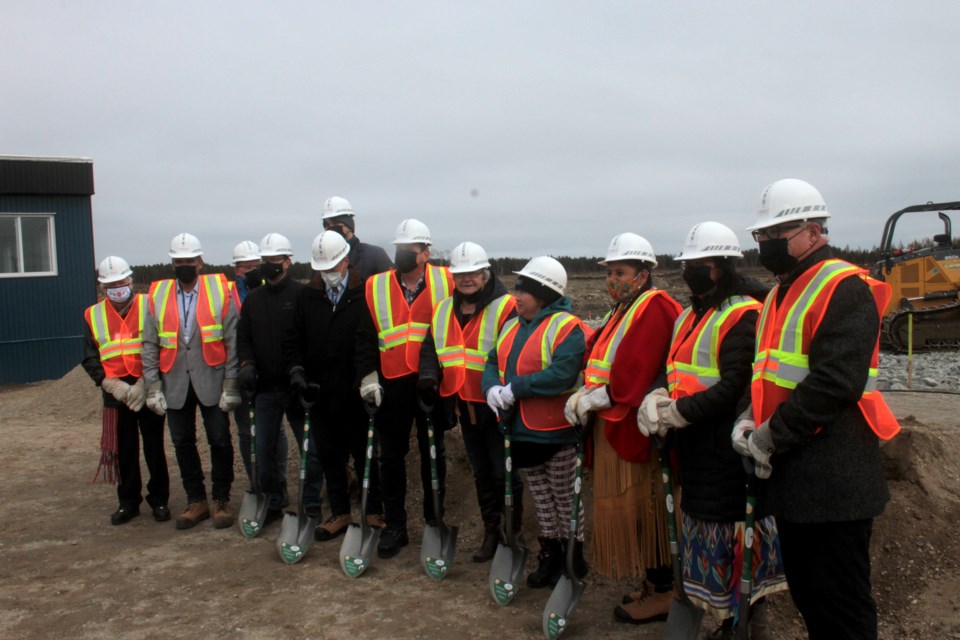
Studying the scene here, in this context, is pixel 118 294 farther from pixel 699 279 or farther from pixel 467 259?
pixel 699 279

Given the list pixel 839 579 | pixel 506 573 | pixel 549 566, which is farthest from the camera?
pixel 549 566

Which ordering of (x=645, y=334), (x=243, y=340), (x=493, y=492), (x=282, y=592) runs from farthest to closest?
(x=243, y=340) < (x=493, y=492) < (x=282, y=592) < (x=645, y=334)

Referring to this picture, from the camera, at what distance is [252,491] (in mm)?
6340

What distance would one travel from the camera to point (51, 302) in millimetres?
17109

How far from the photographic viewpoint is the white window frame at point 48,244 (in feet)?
54.6

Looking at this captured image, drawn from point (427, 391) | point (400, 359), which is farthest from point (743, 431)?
point (400, 359)

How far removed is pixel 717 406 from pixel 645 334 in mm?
678

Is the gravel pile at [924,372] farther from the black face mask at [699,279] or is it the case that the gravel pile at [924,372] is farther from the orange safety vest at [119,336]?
the orange safety vest at [119,336]

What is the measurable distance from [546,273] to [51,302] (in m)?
15.4

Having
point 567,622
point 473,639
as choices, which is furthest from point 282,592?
point 567,622

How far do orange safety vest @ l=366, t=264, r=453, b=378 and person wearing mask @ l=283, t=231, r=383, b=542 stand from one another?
94 millimetres

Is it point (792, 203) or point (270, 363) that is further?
point (270, 363)

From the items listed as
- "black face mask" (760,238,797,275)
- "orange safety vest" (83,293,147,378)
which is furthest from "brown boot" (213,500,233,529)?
"black face mask" (760,238,797,275)

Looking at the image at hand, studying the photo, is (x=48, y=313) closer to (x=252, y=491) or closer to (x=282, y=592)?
(x=252, y=491)
